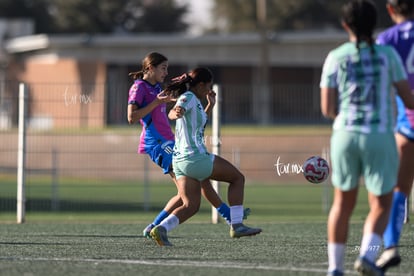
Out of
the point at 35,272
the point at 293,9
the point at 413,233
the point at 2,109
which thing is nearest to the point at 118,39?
the point at 2,109

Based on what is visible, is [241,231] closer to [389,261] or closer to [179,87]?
[179,87]

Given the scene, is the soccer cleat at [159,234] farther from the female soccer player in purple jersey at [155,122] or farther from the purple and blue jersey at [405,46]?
the purple and blue jersey at [405,46]

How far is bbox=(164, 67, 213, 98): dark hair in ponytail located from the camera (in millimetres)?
9523

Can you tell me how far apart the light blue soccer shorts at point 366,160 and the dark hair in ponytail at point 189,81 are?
2.75 m

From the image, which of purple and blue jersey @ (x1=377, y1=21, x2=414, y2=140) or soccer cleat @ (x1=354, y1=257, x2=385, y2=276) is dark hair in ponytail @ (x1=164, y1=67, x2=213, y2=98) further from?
soccer cleat @ (x1=354, y1=257, x2=385, y2=276)

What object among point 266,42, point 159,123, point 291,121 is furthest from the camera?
point 266,42

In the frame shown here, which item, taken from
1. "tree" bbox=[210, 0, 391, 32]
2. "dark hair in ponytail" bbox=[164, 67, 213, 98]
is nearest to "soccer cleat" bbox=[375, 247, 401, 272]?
"dark hair in ponytail" bbox=[164, 67, 213, 98]

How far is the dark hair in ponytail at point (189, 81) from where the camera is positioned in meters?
9.52

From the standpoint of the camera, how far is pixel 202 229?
42.7ft

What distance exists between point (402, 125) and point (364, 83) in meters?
0.94

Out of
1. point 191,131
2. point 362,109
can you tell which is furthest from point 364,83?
point 191,131

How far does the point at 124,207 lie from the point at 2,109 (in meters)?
3.46

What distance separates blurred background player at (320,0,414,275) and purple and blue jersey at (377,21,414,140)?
0.47m

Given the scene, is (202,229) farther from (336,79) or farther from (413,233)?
(336,79)
